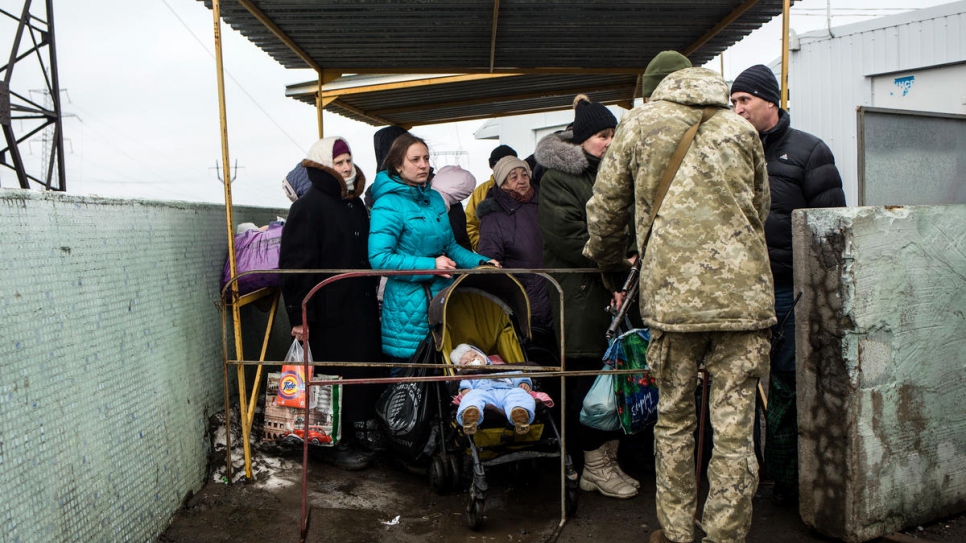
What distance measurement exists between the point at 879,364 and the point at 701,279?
3.79 feet

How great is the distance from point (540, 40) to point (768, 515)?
375 cm

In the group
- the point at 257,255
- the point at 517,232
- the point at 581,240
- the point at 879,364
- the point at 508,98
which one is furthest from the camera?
the point at 508,98

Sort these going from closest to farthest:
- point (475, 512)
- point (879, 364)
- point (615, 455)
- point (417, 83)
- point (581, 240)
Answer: point (879, 364), point (475, 512), point (581, 240), point (615, 455), point (417, 83)

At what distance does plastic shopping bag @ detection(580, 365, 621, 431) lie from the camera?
13.4 ft

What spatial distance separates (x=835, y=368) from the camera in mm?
3561

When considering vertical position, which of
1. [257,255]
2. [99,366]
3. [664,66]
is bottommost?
[99,366]

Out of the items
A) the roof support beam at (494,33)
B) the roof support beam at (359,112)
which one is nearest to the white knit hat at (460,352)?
the roof support beam at (494,33)

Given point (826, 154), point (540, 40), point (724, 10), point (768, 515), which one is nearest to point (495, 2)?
point (540, 40)

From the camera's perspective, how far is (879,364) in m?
3.54

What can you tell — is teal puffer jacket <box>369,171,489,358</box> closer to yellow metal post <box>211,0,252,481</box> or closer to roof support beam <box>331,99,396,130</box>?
yellow metal post <box>211,0,252,481</box>

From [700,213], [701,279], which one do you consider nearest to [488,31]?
[700,213]

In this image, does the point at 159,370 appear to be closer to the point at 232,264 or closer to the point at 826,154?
the point at 232,264

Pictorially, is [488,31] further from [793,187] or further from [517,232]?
[793,187]

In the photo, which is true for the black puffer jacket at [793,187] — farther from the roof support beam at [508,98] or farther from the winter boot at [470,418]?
the roof support beam at [508,98]
